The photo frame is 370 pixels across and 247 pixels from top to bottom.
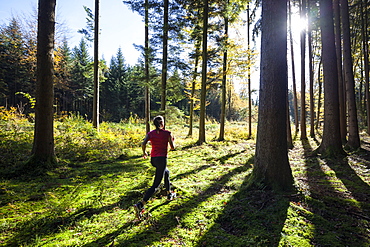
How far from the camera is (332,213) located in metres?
3.35

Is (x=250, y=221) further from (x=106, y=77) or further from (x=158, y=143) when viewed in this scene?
(x=106, y=77)

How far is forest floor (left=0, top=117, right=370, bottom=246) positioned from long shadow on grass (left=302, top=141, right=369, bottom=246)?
0.05 feet

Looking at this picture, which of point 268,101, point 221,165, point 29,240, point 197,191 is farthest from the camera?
point 221,165

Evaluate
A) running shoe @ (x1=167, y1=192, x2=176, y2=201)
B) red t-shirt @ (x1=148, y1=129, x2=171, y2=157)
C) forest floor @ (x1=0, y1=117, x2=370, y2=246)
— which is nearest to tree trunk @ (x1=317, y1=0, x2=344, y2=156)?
forest floor @ (x1=0, y1=117, x2=370, y2=246)

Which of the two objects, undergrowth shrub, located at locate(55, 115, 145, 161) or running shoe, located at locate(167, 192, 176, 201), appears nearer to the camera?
running shoe, located at locate(167, 192, 176, 201)

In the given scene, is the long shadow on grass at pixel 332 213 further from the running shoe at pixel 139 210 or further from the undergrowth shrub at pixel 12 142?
the undergrowth shrub at pixel 12 142

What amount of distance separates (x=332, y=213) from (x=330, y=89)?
21.8 ft

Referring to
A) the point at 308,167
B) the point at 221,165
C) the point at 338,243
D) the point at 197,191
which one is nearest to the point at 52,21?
the point at 197,191

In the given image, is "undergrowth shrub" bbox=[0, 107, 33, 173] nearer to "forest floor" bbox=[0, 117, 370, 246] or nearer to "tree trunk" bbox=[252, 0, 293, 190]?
"forest floor" bbox=[0, 117, 370, 246]

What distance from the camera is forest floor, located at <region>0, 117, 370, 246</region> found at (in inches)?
108

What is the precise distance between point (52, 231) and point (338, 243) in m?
4.44

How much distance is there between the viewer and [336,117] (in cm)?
775

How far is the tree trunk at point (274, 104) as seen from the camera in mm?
4316

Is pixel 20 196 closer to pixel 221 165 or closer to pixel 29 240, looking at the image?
pixel 29 240
